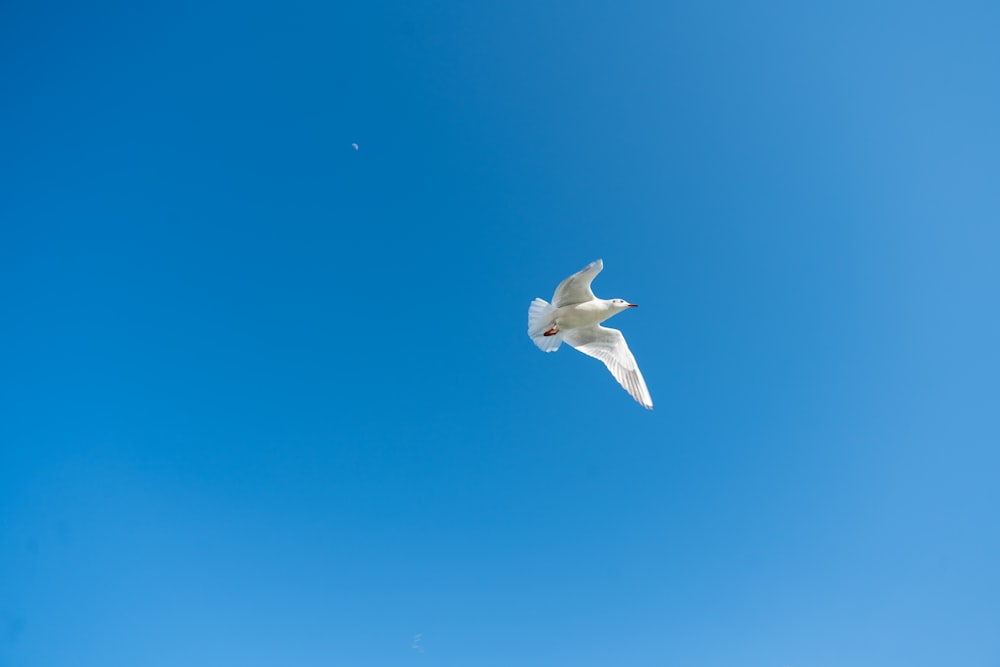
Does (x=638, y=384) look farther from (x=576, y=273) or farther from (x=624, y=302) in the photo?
(x=576, y=273)

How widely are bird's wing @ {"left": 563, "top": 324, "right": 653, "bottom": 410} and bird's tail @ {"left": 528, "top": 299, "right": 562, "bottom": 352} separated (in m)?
0.35

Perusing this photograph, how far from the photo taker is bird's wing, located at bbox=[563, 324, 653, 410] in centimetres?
961

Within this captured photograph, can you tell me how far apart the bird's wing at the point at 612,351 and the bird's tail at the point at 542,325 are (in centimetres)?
35

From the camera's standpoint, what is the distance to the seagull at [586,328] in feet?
29.8

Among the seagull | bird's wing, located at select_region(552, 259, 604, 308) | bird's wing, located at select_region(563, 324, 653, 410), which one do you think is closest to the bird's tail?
the seagull

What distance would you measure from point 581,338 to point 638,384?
4.24ft

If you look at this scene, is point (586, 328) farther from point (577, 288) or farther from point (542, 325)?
point (577, 288)

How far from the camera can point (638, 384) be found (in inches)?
378

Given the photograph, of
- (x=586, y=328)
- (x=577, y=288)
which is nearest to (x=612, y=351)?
(x=586, y=328)

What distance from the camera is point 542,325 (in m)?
9.59

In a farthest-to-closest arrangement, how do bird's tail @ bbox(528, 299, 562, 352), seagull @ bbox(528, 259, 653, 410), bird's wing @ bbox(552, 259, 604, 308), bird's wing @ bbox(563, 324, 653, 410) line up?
bird's wing @ bbox(563, 324, 653, 410) → bird's tail @ bbox(528, 299, 562, 352) → seagull @ bbox(528, 259, 653, 410) → bird's wing @ bbox(552, 259, 604, 308)

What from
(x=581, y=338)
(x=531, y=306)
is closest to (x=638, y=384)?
(x=581, y=338)

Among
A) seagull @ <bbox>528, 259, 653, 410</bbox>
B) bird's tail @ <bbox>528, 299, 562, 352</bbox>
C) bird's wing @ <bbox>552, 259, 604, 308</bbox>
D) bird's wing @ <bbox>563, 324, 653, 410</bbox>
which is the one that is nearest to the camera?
bird's wing @ <bbox>552, 259, 604, 308</bbox>

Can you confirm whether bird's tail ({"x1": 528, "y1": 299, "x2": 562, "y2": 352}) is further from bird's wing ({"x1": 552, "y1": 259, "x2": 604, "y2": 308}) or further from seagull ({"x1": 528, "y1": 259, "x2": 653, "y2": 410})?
bird's wing ({"x1": 552, "y1": 259, "x2": 604, "y2": 308})
